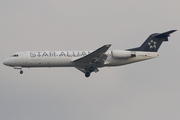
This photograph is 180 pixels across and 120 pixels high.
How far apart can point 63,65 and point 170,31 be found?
45.9 feet

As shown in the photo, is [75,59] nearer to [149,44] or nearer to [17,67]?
[17,67]

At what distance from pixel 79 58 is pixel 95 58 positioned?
6.31 ft

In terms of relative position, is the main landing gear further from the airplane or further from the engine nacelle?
the engine nacelle

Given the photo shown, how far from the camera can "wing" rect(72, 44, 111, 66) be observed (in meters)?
37.5

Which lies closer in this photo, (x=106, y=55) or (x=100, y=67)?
(x=106, y=55)

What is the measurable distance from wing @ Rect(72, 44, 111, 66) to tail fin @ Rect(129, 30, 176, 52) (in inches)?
210

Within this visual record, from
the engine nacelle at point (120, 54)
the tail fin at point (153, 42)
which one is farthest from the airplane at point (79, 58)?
the tail fin at point (153, 42)

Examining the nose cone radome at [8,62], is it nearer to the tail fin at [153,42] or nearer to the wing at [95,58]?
the wing at [95,58]

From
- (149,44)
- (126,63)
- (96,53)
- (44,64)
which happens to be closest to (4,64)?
(44,64)

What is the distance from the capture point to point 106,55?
38.0 metres

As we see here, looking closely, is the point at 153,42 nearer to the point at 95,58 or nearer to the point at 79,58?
the point at 95,58

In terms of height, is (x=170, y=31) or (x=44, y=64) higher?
(x=170, y=31)

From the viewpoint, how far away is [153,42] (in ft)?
137

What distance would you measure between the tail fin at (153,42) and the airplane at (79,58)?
2.15ft
